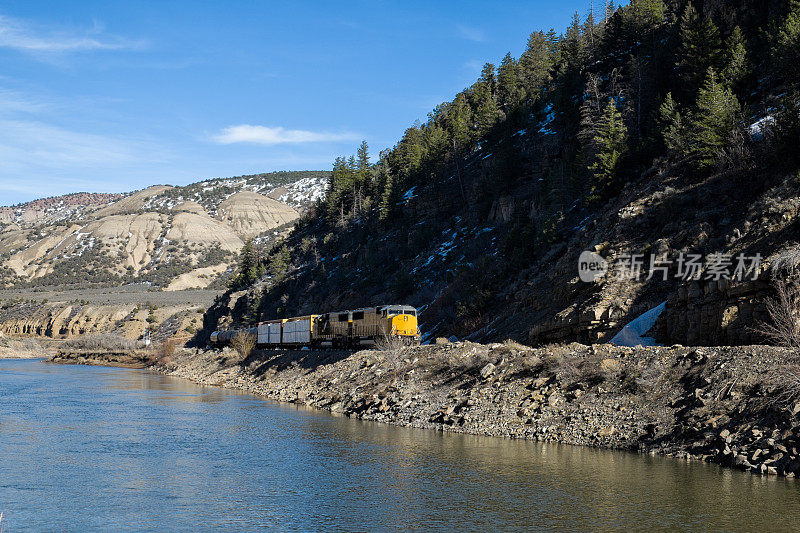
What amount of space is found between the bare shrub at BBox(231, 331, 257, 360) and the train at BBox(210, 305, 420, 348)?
2.55ft

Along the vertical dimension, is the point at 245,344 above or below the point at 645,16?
below

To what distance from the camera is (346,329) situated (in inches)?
2073

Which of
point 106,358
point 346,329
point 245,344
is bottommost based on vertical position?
point 106,358

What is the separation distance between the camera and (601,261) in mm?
38250

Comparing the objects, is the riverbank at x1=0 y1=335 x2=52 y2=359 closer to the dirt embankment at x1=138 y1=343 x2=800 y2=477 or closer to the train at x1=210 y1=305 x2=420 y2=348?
the train at x1=210 y1=305 x2=420 y2=348

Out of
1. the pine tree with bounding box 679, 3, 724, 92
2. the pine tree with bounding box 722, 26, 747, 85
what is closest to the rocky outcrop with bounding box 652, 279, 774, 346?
the pine tree with bounding box 722, 26, 747, 85

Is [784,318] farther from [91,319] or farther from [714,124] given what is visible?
[91,319]

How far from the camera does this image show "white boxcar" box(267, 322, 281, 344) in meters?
64.9

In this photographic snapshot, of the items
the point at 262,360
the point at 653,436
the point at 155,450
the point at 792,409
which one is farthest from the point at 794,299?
the point at 262,360

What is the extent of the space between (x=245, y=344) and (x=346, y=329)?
1930 centimetres

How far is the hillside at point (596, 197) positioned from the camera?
32.5 m

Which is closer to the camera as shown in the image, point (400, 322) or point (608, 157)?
point (400, 322)

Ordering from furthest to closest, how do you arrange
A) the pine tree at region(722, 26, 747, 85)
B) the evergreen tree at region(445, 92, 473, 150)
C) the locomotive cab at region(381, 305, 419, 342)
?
the evergreen tree at region(445, 92, 473, 150)
the locomotive cab at region(381, 305, 419, 342)
the pine tree at region(722, 26, 747, 85)

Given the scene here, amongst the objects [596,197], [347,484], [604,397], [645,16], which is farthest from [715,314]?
[645,16]
